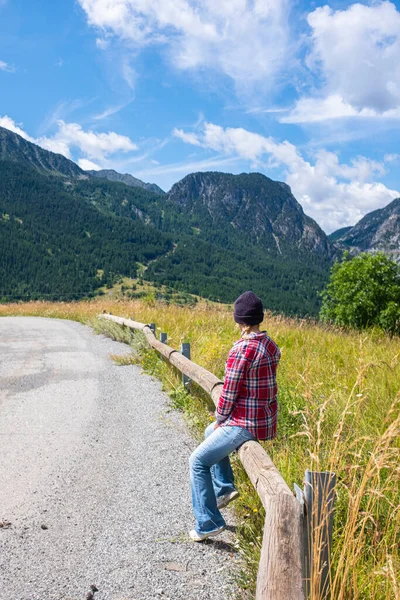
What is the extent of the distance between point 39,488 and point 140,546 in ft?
4.53

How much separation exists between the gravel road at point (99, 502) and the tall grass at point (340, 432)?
1.32 ft

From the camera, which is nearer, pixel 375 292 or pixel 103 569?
pixel 103 569

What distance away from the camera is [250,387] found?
3213 millimetres

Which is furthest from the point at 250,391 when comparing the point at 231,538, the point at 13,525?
the point at 13,525

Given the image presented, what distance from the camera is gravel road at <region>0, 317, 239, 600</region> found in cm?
270

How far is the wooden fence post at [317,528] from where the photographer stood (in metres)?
1.96

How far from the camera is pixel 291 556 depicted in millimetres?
1998

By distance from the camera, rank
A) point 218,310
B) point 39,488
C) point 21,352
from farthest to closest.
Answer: point 218,310
point 21,352
point 39,488

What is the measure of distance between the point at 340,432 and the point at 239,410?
1002mm

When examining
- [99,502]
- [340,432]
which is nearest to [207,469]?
[99,502]

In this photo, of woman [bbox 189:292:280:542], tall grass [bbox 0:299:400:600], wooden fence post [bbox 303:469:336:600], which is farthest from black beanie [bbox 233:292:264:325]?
wooden fence post [bbox 303:469:336:600]

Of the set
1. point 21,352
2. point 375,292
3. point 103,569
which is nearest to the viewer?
point 103,569

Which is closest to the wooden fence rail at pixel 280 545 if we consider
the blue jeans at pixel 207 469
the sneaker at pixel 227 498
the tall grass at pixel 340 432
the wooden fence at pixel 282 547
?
the wooden fence at pixel 282 547

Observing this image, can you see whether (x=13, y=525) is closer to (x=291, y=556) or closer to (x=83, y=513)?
(x=83, y=513)
